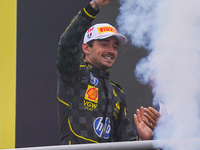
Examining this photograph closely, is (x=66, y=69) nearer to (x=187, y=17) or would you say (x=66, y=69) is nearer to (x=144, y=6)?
(x=187, y=17)

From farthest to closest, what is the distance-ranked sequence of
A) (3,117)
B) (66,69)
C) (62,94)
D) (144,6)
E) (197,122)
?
(3,117) → (144,6) → (62,94) → (66,69) → (197,122)

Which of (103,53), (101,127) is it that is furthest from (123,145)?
(103,53)

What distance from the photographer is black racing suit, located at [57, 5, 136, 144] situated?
1693 millimetres

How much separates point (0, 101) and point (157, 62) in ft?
5.17

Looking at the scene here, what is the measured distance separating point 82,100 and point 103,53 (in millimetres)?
367

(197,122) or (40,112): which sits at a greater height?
(40,112)

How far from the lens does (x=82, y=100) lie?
1.88 metres

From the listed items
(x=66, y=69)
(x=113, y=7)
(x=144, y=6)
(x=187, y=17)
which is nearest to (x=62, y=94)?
(x=66, y=69)

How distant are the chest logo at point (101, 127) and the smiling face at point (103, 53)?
0.38 meters

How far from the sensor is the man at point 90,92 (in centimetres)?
164

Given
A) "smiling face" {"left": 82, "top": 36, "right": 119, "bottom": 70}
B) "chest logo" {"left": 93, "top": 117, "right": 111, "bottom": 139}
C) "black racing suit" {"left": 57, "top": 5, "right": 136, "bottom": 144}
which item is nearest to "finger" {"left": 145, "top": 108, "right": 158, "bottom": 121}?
"black racing suit" {"left": 57, "top": 5, "right": 136, "bottom": 144}

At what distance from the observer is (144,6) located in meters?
2.35

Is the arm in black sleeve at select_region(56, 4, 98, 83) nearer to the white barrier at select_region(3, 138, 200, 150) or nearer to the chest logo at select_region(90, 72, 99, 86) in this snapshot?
the chest logo at select_region(90, 72, 99, 86)

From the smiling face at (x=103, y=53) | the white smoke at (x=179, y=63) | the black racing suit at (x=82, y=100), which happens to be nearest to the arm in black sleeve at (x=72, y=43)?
the black racing suit at (x=82, y=100)
